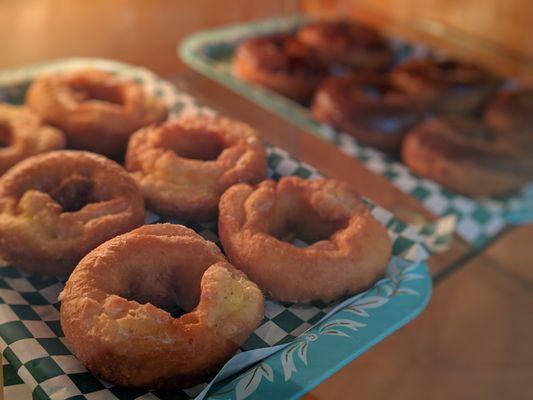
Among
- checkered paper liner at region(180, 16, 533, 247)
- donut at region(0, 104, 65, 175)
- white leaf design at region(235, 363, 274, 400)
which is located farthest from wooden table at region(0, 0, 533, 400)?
donut at region(0, 104, 65, 175)

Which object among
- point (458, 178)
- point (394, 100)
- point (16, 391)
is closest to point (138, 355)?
point (16, 391)

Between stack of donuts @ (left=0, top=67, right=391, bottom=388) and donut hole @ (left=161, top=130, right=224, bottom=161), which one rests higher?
donut hole @ (left=161, top=130, right=224, bottom=161)

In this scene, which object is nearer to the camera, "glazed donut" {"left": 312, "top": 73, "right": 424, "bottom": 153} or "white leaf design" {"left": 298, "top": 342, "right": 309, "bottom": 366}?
"white leaf design" {"left": 298, "top": 342, "right": 309, "bottom": 366}

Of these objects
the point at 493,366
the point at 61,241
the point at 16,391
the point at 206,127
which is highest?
the point at 206,127

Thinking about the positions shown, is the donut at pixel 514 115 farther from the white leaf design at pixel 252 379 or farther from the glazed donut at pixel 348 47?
the white leaf design at pixel 252 379

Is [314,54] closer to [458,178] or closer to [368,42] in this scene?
[368,42]

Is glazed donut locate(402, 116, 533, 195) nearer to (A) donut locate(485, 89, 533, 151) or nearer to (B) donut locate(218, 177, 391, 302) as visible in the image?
(A) donut locate(485, 89, 533, 151)
